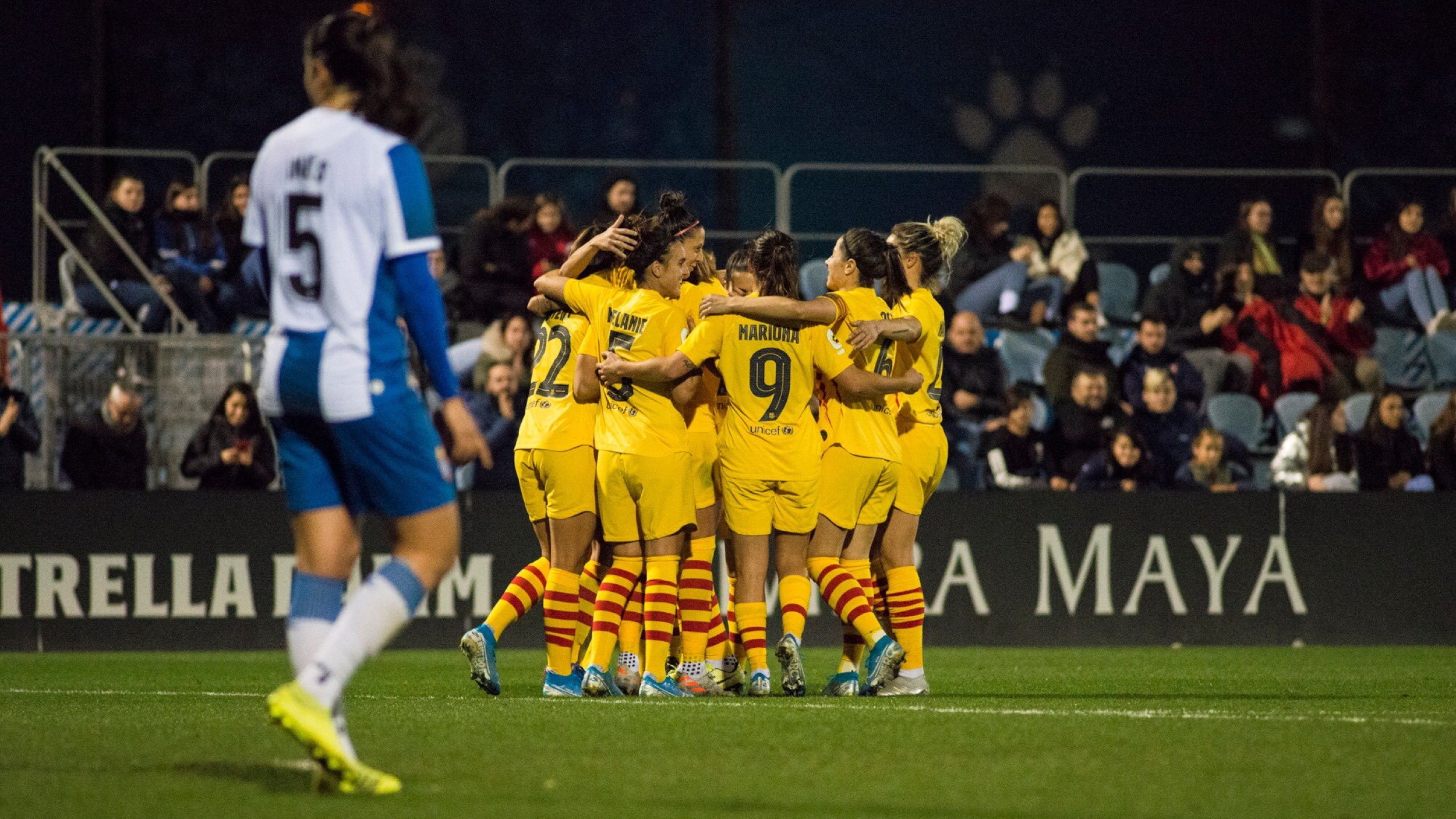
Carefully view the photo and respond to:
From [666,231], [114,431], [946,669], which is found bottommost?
[946,669]

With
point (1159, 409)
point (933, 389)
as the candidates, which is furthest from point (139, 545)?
point (1159, 409)

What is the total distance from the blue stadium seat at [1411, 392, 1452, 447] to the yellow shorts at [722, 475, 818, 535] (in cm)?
821

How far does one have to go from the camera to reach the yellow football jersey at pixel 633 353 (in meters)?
8.24

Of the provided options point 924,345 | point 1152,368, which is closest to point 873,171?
point 1152,368

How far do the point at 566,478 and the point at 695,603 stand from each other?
2.68ft

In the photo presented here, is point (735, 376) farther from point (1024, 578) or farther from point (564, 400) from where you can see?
point (1024, 578)

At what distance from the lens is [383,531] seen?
13.1 metres

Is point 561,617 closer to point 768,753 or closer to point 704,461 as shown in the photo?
point 704,461

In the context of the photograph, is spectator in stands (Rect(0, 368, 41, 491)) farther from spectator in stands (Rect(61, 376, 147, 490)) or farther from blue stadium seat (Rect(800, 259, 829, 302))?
blue stadium seat (Rect(800, 259, 829, 302))

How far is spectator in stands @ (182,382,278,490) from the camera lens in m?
13.0

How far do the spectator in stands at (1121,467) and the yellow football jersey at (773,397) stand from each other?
5628 mm

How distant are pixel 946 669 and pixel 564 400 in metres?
3.36

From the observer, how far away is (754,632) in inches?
337

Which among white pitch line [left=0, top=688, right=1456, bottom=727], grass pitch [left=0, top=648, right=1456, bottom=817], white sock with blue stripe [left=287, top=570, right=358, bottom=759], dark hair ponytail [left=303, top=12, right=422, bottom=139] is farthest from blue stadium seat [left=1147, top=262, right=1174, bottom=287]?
white sock with blue stripe [left=287, top=570, right=358, bottom=759]
